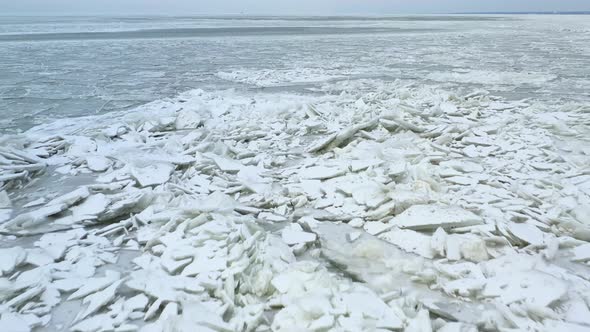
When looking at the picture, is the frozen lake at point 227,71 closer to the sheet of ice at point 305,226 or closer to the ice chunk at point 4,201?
the sheet of ice at point 305,226

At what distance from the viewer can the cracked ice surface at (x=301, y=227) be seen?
2.12 metres

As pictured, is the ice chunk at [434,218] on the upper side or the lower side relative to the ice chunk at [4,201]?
upper

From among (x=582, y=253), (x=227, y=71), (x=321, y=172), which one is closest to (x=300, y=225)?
(x=321, y=172)

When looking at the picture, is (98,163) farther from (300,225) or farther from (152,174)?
(300,225)

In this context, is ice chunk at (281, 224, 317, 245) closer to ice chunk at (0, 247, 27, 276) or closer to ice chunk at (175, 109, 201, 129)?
ice chunk at (0, 247, 27, 276)

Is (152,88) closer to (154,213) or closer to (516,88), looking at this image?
(154,213)

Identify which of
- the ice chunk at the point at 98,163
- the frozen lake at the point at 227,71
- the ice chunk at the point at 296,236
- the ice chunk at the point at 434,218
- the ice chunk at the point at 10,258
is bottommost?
the ice chunk at the point at 296,236

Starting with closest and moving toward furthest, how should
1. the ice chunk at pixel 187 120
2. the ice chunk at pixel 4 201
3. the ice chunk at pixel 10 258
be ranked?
the ice chunk at pixel 10 258 < the ice chunk at pixel 4 201 < the ice chunk at pixel 187 120

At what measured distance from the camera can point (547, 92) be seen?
7.62 metres

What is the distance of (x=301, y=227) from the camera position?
3072mm

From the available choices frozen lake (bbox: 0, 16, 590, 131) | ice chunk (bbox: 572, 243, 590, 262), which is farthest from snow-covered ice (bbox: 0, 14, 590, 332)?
frozen lake (bbox: 0, 16, 590, 131)

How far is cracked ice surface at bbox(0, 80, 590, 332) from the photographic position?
212 cm

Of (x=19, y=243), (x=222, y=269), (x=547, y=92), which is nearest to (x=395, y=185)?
(x=222, y=269)

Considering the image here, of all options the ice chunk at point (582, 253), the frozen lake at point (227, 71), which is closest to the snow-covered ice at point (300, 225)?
the ice chunk at point (582, 253)
